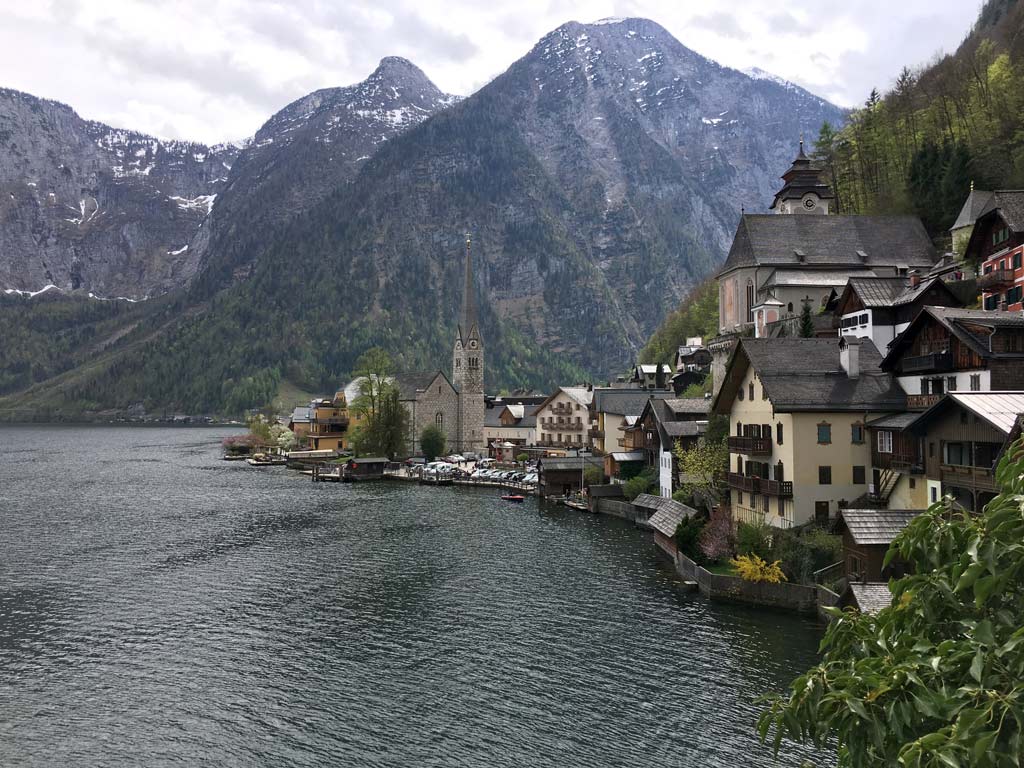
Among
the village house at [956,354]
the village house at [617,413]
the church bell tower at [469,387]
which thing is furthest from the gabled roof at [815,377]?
the church bell tower at [469,387]

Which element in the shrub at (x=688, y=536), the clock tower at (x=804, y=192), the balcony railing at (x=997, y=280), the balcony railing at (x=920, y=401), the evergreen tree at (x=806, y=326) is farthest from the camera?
Answer: the clock tower at (x=804, y=192)

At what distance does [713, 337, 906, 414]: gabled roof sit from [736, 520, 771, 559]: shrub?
735 centimetres

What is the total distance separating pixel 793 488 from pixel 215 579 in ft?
128

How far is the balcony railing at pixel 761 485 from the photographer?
1954 inches

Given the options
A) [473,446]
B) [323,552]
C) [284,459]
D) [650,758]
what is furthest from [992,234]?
[284,459]

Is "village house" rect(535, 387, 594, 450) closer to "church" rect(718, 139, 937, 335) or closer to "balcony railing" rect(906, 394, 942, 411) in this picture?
"church" rect(718, 139, 937, 335)

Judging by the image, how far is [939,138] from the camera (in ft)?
333

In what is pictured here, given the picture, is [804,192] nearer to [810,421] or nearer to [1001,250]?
[1001,250]

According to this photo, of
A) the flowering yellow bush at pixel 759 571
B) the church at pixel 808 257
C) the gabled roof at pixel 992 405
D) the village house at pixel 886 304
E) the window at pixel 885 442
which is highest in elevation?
the church at pixel 808 257

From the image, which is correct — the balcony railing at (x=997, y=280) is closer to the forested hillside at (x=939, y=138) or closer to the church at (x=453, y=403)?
the forested hillside at (x=939, y=138)

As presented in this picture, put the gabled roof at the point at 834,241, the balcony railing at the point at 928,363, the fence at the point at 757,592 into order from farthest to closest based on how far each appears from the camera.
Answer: the gabled roof at the point at 834,241 < the balcony railing at the point at 928,363 < the fence at the point at 757,592

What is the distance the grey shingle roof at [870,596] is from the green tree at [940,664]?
26.6 metres

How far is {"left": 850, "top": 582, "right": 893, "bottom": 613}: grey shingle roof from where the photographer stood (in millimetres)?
34000

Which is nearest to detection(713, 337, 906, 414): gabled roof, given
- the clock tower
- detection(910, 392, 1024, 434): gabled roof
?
detection(910, 392, 1024, 434): gabled roof
